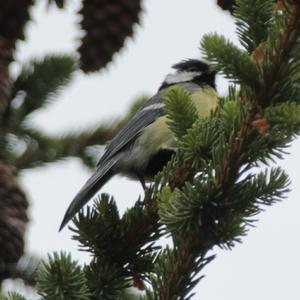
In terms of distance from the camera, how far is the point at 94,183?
3105 millimetres

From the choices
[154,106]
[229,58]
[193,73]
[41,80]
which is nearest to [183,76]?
[193,73]

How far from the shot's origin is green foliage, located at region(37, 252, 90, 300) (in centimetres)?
165

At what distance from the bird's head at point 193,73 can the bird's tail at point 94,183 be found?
0.77 meters

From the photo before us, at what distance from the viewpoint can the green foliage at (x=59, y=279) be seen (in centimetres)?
165

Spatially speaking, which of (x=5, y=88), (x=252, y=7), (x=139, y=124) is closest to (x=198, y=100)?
(x=139, y=124)

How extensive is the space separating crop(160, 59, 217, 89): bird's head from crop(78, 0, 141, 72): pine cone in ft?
5.12

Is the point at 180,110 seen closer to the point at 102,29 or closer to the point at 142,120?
the point at 102,29

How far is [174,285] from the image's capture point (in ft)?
5.38

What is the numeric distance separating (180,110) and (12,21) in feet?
2.22

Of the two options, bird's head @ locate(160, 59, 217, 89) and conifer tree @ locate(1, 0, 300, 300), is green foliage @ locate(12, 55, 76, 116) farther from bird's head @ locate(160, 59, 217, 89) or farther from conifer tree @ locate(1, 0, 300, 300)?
bird's head @ locate(160, 59, 217, 89)

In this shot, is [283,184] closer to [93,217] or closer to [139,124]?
[93,217]

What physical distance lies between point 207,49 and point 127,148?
192 centimetres

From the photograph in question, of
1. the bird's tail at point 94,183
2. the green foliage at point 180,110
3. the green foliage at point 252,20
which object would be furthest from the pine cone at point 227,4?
the bird's tail at point 94,183

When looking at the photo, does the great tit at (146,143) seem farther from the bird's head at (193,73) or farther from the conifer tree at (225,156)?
the conifer tree at (225,156)
